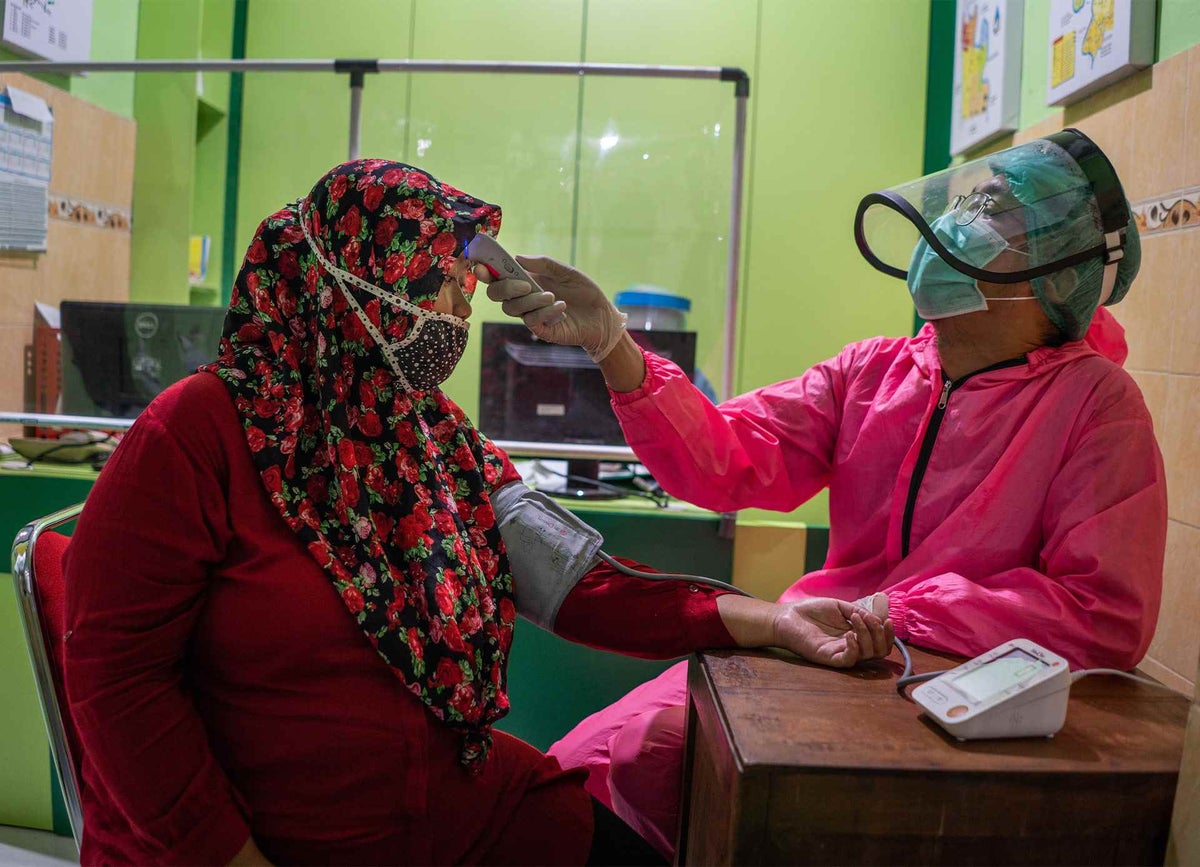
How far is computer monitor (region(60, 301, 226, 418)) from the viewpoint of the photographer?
2.42 m

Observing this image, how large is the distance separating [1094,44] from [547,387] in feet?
4.38

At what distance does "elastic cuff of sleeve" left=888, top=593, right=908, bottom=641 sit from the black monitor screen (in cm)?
116

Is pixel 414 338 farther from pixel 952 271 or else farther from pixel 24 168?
pixel 24 168

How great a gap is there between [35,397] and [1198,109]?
259 cm

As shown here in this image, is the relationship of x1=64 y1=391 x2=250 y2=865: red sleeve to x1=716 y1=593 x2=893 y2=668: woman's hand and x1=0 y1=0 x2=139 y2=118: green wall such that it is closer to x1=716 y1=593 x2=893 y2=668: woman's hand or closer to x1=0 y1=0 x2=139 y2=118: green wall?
x1=716 y1=593 x2=893 y2=668: woman's hand

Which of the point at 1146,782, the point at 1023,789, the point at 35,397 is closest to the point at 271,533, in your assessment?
the point at 1023,789

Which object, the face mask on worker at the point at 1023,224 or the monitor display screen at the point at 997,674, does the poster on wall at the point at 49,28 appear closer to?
the face mask on worker at the point at 1023,224

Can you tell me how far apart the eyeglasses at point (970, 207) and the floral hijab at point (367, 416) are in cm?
65

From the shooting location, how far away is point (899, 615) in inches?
47.9

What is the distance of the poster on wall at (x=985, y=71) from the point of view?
2391 mm

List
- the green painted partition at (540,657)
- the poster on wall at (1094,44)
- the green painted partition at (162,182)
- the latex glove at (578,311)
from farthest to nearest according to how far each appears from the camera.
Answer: the green painted partition at (162,182), the green painted partition at (540,657), the poster on wall at (1094,44), the latex glove at (578,311)

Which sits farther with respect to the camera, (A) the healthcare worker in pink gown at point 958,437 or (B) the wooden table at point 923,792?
(A) the healthcare worker in pink gown at point 958,437

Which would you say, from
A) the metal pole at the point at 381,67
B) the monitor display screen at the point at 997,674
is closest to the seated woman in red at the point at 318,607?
the monitor display screen at the point at 997,674

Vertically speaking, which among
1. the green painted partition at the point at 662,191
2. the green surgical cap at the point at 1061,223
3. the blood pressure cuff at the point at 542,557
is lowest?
the blood pressure cuff at the point at 542,557
